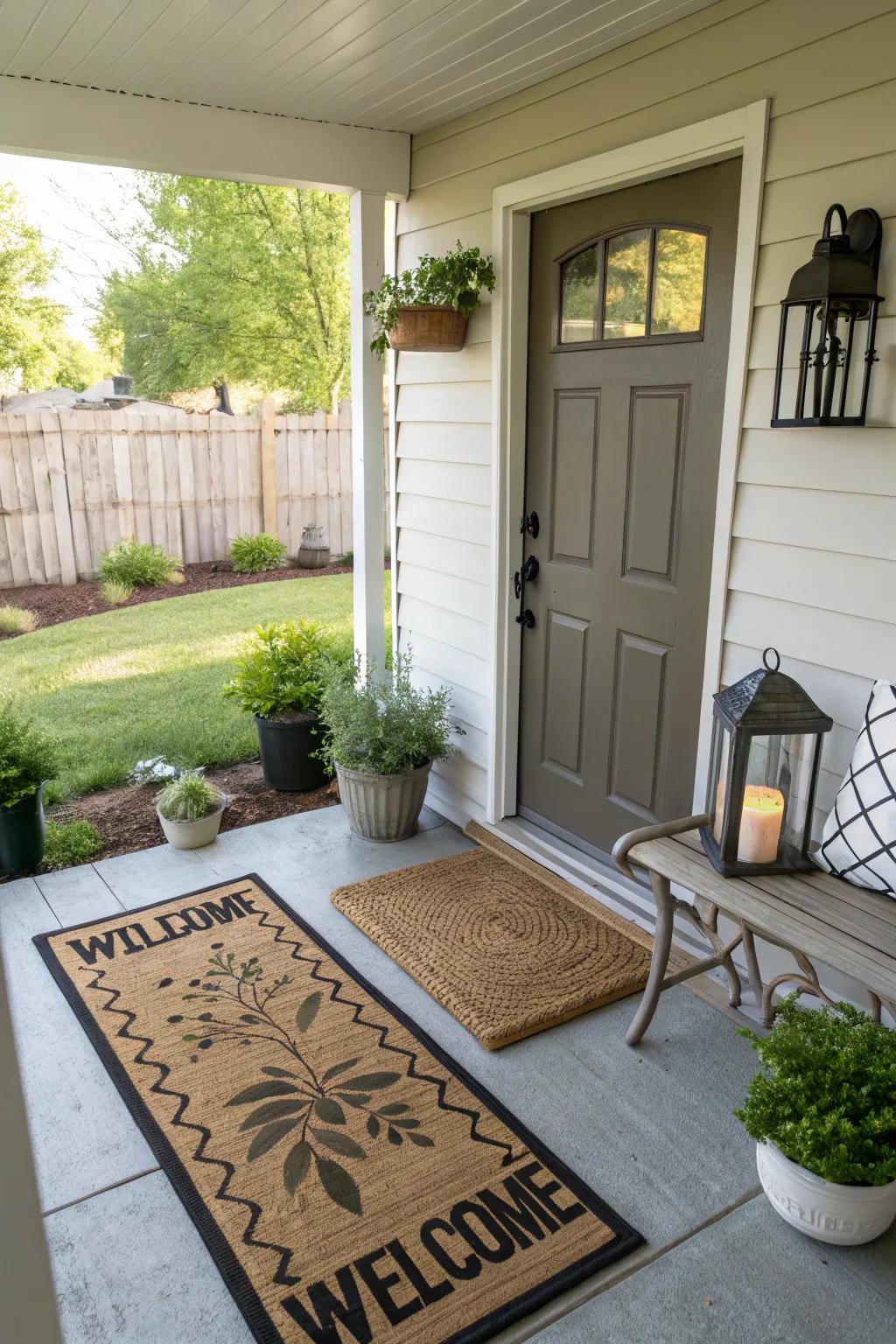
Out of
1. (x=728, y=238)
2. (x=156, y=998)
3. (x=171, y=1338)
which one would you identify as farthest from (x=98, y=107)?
(x=171, y=1338)

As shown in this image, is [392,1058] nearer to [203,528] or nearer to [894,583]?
[894,583]

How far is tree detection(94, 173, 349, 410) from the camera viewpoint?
26.4 feet

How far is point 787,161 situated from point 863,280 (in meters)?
0.45

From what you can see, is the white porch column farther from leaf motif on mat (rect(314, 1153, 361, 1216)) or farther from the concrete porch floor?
leaf motif on mat (rect(314, 1153, 361, 1216))

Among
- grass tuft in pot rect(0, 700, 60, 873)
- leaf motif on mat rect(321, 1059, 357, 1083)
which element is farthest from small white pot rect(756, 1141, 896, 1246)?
grass tuft in pot rect(0, 700, 60, 873)

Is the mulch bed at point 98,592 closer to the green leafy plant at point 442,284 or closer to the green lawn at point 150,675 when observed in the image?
the green lawn at point 150,675

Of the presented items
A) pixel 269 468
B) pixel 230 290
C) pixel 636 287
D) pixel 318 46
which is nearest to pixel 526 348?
pixel 636 287

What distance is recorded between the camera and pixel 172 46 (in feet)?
8.83

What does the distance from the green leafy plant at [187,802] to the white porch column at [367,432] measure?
0.89m

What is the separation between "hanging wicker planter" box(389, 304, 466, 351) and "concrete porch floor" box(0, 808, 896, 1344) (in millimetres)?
2022

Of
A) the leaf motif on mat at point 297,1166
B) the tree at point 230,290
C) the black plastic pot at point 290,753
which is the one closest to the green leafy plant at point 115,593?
the tree at point 230,290

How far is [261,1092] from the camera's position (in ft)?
7.72

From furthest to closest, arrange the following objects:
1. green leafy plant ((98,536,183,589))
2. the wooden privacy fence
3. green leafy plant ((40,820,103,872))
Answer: green leafy plant ((98,536,183,589)) < the wooden privacy fence < green leafy plant ((40,820,103,872))

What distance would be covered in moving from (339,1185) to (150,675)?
14.3 feet
